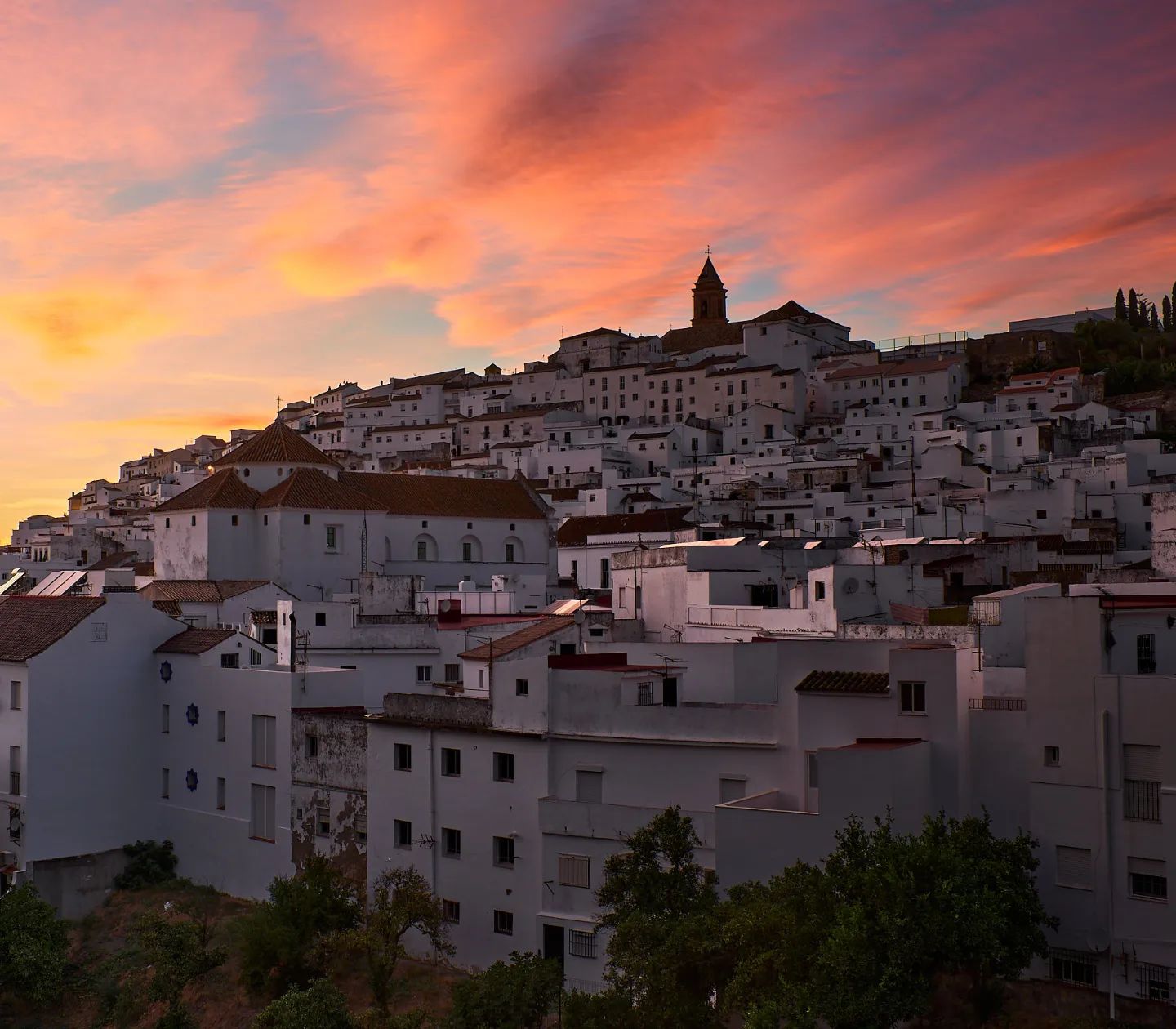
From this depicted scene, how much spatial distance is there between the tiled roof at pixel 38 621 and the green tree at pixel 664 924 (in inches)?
623

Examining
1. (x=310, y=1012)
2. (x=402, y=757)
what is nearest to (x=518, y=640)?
(x=402, y=757)

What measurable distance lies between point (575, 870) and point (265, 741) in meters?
9.03

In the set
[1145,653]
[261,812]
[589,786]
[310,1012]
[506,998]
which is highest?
[1145,653]

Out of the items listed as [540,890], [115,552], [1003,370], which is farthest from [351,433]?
[540,890]

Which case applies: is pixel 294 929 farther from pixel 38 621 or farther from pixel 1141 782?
pixel 1141 782

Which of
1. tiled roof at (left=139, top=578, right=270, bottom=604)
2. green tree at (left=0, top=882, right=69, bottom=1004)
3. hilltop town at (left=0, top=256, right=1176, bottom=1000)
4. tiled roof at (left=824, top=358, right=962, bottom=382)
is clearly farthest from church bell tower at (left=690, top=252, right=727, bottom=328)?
green tree at (left=0, top=882, right=69, bottom=1004)

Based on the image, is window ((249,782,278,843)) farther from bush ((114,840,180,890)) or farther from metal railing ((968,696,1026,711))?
metal railing ((968,696,1026,711))

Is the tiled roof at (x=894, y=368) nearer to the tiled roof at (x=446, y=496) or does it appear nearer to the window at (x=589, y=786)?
the tiled roof at (x=446, y=496)

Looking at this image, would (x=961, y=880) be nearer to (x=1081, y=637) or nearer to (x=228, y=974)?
(x=1081, y=637)

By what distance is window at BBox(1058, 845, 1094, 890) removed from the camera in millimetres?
18281

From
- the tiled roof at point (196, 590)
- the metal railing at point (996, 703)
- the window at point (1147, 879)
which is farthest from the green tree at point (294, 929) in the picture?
the tiled roof at point (196, 590)

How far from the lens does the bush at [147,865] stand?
3038 centimetres

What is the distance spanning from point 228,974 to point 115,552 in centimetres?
6274

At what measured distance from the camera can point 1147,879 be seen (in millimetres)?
17859
